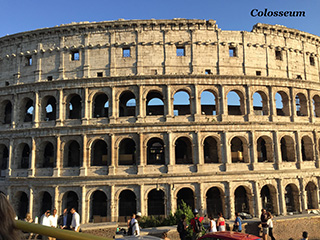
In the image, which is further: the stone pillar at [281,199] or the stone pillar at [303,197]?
the stone pillar at [303,197]

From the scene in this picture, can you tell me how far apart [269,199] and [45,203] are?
69.6ft

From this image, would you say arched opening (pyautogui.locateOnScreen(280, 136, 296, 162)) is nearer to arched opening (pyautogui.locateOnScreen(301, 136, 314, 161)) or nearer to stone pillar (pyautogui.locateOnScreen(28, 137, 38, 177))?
arched opening (pyautogui.locateOnScreen(301, 136, 314, 161))

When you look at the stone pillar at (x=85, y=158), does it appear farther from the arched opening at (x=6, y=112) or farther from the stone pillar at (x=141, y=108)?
the arched opening at (x=6, y=112)

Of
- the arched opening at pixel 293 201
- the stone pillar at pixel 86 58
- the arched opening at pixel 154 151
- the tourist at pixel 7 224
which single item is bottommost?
the arched opening at pixel 293 201

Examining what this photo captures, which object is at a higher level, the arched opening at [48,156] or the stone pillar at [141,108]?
the stone pillar at [141,108]

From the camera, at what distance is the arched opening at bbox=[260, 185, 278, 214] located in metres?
23.4

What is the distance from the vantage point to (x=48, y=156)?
25656 millimetres

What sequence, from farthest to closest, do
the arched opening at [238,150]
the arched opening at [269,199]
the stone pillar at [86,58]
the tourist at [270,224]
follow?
1. the stone pillar at [86,58]
2. the arched opening at [238,150]
3. the arched opening at [269,199]
4. the tourist at [270,224]

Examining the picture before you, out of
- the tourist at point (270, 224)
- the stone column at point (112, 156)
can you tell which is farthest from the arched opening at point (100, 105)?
the tourist at point (270, 224)

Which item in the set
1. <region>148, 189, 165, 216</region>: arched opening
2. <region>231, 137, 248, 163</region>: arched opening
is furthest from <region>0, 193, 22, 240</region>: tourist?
<region>231, 137, 248, 163</region>: arched opening

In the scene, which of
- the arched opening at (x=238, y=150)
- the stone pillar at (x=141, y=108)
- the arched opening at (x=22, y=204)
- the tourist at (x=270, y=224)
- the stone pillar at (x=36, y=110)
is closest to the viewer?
the tourist at (x=270, y=224)

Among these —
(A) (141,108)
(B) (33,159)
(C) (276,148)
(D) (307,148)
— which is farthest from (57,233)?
(D) (307,148)

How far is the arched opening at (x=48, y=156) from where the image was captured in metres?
24.7

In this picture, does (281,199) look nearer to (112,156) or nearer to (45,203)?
(112,156)
